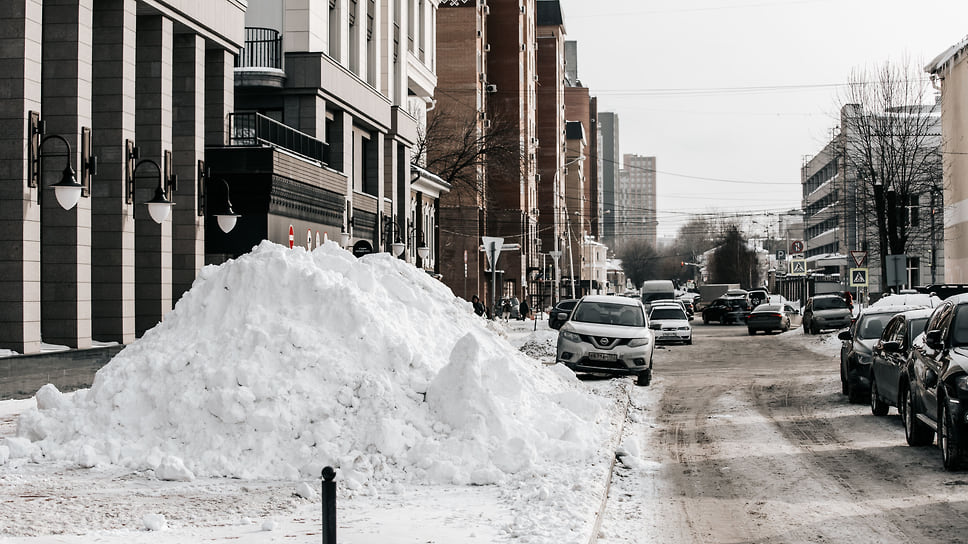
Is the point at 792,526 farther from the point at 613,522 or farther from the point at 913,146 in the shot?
the point at 913,146

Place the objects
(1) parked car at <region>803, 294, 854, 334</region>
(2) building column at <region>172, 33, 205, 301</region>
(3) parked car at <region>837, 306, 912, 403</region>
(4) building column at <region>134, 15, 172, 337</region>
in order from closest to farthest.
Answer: (3) parked car at <region>837, 306, 912, 403</region> → (4) building column at <region>134, 15, 172, 337</region> → (2) building column at <region>172, 33, 205, 301</region> → (1) parked car at <region>803, 294, 854, 334</region>

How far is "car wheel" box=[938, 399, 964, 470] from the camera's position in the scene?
1055 cm

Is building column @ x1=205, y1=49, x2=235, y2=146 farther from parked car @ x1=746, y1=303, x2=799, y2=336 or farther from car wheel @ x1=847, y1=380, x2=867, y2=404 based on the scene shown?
parked car @ x1=746, y1=303, x2=799, y2=336

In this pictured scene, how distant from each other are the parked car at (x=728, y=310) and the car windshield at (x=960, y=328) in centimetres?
5057

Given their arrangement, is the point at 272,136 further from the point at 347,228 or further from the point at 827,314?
the point at 827,314

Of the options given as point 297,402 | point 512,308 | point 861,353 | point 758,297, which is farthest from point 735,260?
point 297,402

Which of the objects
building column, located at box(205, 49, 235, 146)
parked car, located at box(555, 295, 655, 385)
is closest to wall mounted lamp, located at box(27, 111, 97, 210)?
building column, located at box(205, 49, 235, 146)

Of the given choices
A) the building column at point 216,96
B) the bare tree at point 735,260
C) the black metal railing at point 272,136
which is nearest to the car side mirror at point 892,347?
the black metal railing at point 272,136

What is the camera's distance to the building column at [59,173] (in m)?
17.8

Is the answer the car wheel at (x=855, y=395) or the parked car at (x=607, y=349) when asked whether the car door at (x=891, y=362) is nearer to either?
the car wheel at (x=855, y=395)

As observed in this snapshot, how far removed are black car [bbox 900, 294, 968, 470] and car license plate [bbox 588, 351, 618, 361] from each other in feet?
26.3

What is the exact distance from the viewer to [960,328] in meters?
11.8

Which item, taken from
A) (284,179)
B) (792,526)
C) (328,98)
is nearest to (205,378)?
(792,526)

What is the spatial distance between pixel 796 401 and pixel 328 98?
17606 millimetres
